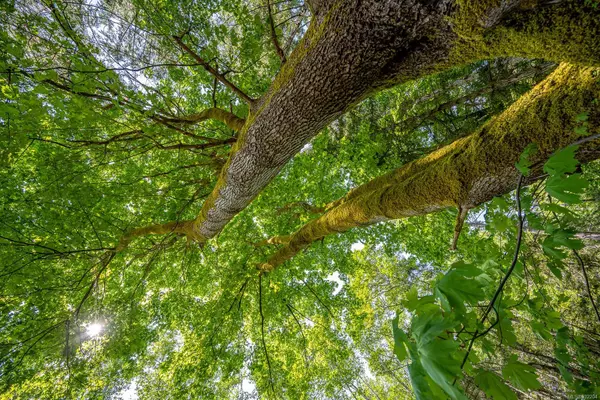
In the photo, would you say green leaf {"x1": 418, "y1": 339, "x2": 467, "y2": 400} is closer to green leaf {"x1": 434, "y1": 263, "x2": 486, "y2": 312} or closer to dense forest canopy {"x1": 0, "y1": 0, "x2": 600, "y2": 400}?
dense forest canopy {"x1": 0, "y1": 0, "x2": 600, "y2": 400}

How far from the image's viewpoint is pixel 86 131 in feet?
13.2

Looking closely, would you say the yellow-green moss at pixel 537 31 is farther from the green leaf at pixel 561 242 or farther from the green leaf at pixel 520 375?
the green leaf at pixel 520 375

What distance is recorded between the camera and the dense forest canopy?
4.16ft

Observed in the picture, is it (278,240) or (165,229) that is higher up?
(165,229)

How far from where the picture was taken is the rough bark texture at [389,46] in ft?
4.03

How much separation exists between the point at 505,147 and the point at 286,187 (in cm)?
559

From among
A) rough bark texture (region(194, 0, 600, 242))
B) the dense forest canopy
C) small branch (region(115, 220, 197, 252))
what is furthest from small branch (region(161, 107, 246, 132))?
small branch (region(115, 220, 197, 252))

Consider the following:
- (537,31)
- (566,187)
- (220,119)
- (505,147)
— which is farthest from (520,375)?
(220,119)

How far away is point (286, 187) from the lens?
23.0 feet

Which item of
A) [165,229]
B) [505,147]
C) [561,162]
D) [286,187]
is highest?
[165,229]

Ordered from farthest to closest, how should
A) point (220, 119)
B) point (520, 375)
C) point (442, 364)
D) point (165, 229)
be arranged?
point (165, 229) → point (220, 119) → point (520, 375) → point (442, 364)

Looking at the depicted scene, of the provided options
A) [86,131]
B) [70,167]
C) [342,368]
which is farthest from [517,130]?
[342,368]

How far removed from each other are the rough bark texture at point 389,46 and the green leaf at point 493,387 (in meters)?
1.60

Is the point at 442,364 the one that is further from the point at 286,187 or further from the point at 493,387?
the point at 286,187
